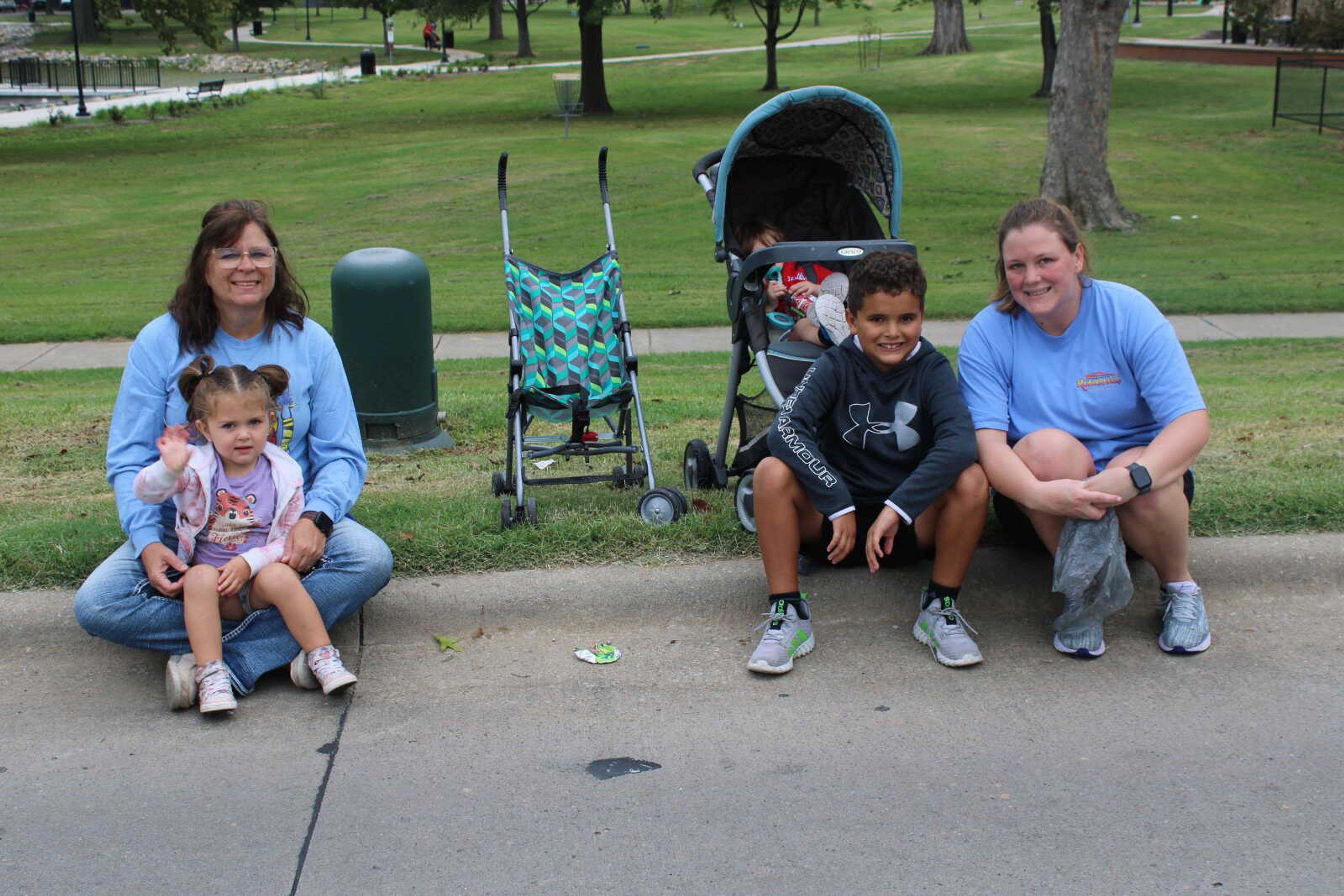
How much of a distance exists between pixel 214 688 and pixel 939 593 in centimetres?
228

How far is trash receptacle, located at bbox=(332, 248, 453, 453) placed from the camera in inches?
287

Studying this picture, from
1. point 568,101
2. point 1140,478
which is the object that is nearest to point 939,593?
point 1140,478

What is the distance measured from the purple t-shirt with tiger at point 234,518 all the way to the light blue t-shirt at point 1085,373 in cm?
233

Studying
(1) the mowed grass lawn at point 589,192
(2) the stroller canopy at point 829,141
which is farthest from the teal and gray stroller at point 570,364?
(1) the mowed grass lawn at point 589,192

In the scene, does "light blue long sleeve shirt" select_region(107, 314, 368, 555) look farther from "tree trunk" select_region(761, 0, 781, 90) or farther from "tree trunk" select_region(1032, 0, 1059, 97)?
"tree trunk" select_region(761, 0, 781, 90)

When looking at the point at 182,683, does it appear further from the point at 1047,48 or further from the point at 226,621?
the point at 1047,48

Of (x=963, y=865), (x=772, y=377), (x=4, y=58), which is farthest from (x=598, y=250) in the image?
(x=4, y=58)

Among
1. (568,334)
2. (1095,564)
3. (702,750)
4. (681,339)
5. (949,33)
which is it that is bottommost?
(681,339)

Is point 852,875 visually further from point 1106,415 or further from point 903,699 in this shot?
point 1106,415

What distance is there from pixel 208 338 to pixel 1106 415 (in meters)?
3.01

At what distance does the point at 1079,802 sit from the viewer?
347 cm

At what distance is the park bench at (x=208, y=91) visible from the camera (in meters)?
40.5

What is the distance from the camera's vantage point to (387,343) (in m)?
7.35

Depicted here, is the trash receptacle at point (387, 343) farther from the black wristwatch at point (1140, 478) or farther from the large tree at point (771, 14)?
the large tree at point (771, 14)
